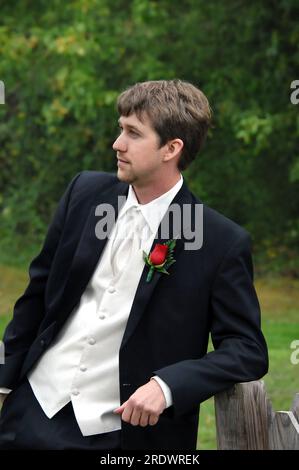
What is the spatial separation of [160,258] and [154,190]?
0.27m

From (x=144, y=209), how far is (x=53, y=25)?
31.5 ft

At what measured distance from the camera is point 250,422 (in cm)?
315

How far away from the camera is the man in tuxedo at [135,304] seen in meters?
3.41

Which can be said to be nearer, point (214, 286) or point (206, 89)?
point (214, 286)

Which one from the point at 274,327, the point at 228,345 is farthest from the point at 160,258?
the point at 274,327

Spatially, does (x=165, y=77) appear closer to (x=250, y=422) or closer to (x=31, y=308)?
(x=31, y=308)

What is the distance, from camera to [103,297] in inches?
140

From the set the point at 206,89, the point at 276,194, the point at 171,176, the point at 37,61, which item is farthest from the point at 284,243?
the point at 171,176

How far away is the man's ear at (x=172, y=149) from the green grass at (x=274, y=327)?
2777 mm

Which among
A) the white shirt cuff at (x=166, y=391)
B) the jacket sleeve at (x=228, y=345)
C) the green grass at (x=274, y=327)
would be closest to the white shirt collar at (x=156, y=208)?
the jacket sleeve at (x=228, y=345)

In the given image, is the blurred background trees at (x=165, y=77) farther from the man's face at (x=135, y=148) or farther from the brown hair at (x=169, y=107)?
the man's face at (x=135, y=148)

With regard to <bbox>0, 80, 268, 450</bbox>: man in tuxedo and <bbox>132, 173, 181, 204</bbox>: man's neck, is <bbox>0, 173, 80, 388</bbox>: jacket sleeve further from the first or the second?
<bbox>132, 173, 181, 204</bbox>: man's neck

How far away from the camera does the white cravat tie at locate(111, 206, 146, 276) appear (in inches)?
141
